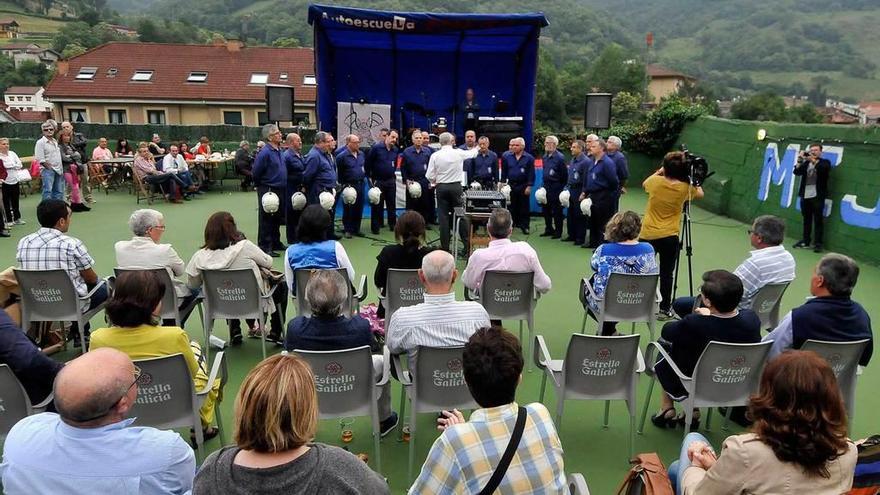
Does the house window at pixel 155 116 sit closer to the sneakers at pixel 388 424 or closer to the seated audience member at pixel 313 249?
the seated audience member at pixel 313 249

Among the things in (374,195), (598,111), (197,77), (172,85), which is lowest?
(374,195)

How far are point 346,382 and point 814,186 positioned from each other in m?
7.80

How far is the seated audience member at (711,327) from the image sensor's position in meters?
3.26

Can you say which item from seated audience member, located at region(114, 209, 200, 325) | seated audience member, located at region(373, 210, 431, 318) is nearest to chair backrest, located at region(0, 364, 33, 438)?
seated audience member, located at region(114, 209, 200, 325)

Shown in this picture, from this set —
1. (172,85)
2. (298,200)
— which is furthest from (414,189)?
(172,85)

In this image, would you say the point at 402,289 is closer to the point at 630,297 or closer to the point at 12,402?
the point at 630,297

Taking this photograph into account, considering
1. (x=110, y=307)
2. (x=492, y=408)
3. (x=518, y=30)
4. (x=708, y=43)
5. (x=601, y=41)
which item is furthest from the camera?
(x=708, y=43)

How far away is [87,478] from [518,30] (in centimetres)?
1000

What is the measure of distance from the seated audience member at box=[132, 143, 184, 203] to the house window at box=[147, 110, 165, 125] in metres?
21.1

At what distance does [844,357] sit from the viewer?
3164mm

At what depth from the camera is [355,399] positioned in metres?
Answer: 3.04

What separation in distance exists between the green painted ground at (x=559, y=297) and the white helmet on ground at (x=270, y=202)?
661 millimetres

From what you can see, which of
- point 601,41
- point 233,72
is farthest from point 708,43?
point 233,72

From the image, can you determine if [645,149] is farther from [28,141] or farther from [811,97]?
[811,97]
